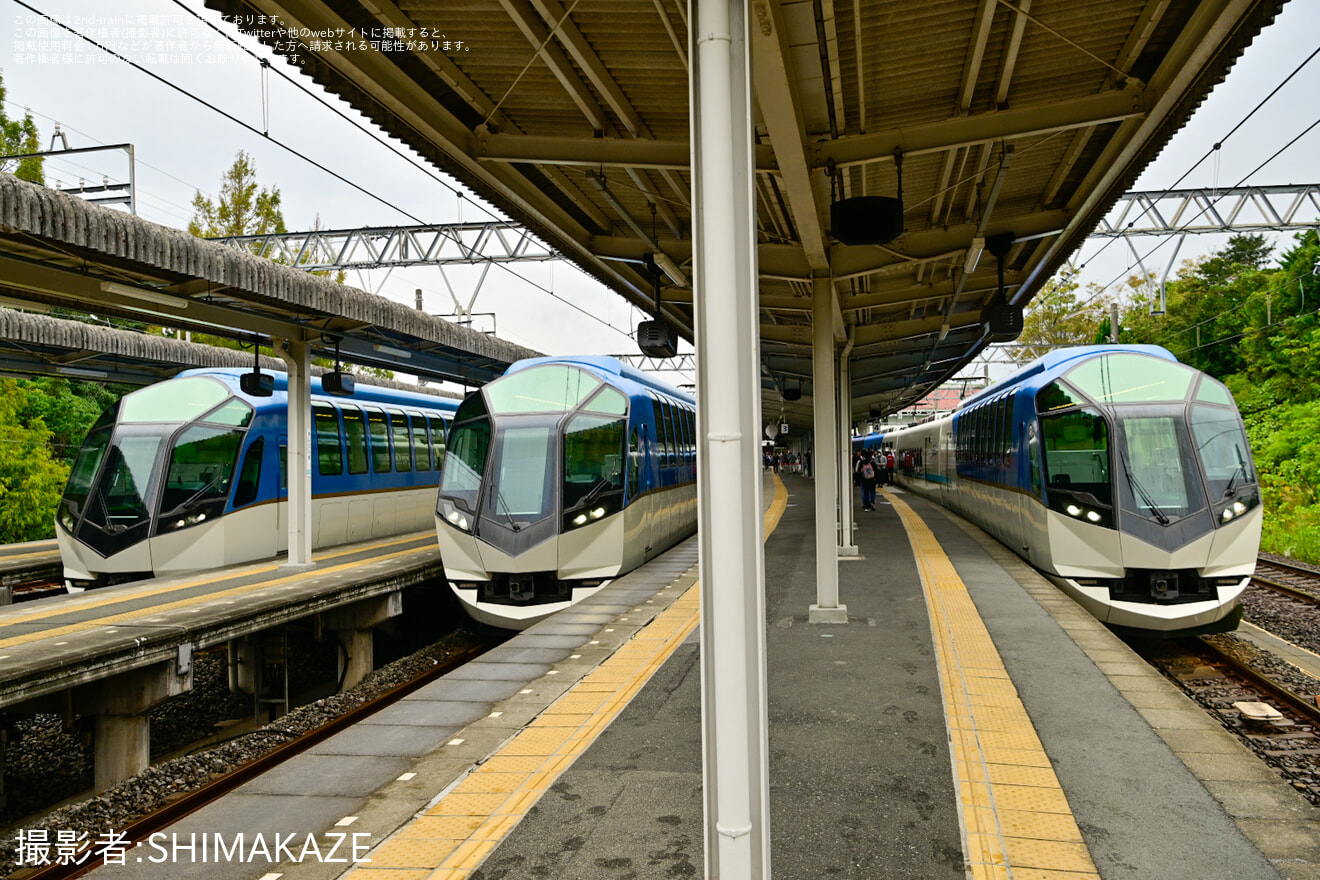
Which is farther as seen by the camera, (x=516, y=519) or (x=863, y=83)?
(x=516, y=519)

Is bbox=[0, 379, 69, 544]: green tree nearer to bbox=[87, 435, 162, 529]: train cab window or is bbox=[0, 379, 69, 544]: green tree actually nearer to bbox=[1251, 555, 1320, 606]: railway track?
bbox=[87, 435, 162, 529]: train cab window

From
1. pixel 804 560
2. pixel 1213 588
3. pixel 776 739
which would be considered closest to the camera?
pixel 776 739

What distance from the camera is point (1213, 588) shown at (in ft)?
30.4

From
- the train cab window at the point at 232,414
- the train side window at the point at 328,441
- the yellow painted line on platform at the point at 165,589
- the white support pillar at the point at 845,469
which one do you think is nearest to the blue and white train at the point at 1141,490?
the white support pillar at the point at 845,469

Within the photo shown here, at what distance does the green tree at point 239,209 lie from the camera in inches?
1061

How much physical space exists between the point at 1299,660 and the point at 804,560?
5.73 meters

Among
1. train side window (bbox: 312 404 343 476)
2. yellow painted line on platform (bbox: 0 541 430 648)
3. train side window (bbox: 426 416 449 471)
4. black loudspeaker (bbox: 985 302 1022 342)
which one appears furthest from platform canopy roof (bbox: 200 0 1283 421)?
train side window (bbox: 426 416 449 471)

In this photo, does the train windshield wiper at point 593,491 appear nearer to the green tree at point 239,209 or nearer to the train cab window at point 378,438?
the train cab window at point 378,438

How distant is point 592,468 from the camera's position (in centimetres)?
1081

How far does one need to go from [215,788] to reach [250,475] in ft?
21.7

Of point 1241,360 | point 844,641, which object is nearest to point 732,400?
→ point 844,641

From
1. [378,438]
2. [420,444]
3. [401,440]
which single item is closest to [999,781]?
[378,438]

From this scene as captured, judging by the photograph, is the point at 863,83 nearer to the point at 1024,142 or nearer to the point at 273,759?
the point at 1024,142

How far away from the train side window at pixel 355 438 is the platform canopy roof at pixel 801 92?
8.29m
